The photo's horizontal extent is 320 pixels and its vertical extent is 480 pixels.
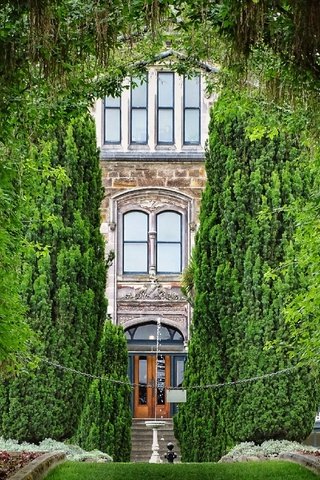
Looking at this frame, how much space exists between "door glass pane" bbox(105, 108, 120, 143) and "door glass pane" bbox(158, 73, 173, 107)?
4.36ft

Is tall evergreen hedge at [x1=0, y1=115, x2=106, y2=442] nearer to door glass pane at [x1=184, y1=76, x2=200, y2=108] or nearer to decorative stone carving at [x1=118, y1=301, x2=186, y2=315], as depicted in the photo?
decorative stone carving at [x1=118, y1=301, x2=186, y2=315]

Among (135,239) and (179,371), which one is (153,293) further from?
(179,371)

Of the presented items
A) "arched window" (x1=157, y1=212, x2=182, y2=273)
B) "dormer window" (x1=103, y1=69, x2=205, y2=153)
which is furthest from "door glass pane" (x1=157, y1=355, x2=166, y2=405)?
"dormer window" (x1=103, y1=69, x2=205, y2=153)

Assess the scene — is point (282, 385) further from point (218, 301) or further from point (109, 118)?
point (109, 118)

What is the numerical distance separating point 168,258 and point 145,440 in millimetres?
5394

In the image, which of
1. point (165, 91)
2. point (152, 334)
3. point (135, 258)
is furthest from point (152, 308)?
point (165, 91)

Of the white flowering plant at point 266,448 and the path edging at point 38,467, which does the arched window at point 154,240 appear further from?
the path edging at point 38,467

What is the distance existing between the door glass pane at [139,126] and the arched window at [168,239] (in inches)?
90.8

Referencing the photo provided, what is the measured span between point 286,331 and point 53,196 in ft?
16.0

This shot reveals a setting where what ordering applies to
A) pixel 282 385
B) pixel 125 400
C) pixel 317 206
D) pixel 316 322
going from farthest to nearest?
pixel 125 400 → pixel 282 385 → pixel 316 322 → pixel 317 206

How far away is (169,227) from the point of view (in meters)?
30.3

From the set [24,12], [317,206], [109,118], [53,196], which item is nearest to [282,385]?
[53,196]

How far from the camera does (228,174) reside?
63.8 feet

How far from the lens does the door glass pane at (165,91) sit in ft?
101
